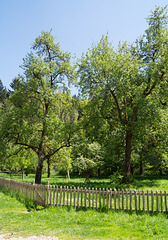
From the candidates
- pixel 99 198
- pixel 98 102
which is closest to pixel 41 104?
pixel 98 102

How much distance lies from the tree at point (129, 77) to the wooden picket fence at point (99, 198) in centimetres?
763

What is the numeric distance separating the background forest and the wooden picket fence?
24.7 ft

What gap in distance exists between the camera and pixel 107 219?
29.3ft

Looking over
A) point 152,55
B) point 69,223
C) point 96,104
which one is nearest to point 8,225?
point 69,223

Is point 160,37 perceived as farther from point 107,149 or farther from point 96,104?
point 107,149

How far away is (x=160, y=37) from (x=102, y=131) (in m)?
10.0

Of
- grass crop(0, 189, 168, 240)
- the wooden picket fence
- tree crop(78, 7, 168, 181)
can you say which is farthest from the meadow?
tree crop(78, 7, 168, 181)

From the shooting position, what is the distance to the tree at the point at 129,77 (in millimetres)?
17455

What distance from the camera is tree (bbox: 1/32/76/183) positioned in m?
20.1

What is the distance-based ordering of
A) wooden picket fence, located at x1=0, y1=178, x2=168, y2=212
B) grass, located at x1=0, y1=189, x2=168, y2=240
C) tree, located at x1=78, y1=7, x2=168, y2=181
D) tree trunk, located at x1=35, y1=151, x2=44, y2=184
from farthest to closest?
tree trunk, located at x1=35, y1=151, x2=44, y2=184, tree, located at x1=78, y1=7, x2=168, y2=181, wooden picket fence, located at x1=0, y1=178, x2=168, y2=212, grass, located at x1=0, y1=189, x2=168, y2=240

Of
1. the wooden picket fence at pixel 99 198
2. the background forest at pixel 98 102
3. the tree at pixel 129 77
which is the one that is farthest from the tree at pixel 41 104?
the wooden picket fence at pixel 99 198

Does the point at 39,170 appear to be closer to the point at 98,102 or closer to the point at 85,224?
the point at 98,102

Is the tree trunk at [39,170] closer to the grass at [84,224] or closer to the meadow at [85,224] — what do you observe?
the meadow at [85,224]

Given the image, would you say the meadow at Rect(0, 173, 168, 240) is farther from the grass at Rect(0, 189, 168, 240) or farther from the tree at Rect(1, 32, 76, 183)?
the tree at Rect(1, 32, 76, 183)
